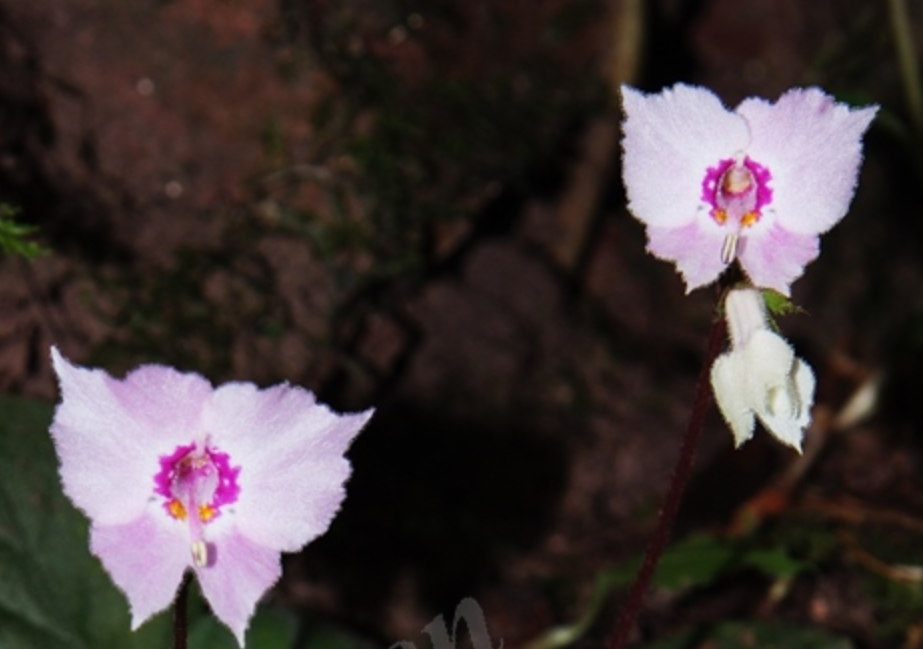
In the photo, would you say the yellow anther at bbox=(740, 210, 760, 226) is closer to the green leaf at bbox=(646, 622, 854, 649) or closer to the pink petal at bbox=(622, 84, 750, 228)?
the pink petal at bbox=(622, 84, 750, 228)

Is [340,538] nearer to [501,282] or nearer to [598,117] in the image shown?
[501,282]

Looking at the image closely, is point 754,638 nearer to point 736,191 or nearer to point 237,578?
point 736,191

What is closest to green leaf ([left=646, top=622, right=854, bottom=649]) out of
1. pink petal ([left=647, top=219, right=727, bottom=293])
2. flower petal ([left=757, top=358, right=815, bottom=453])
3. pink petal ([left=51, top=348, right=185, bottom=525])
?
flower petal ([left=757, top=358, right=815, bottom=453])

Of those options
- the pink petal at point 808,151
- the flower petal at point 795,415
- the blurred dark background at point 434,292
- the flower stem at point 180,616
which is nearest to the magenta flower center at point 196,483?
the flower stem at point 180,616

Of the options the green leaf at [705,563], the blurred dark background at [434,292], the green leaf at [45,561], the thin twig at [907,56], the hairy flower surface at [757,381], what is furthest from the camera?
the thin twig at [907,56]

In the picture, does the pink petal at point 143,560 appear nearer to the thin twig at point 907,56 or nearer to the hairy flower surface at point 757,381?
the hairy flower surface at point 757,381

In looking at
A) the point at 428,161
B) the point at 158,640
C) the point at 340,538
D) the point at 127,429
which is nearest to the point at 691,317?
the point at 428,161

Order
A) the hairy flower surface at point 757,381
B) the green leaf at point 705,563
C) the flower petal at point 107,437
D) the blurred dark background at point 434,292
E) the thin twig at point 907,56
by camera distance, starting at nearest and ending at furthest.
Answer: the flower petal at point 107,437, the hairy flower surface at point 757,381, the green leaf at point 705,563, the blurred dark background at point 434,292, the thin twig at point 907,56
